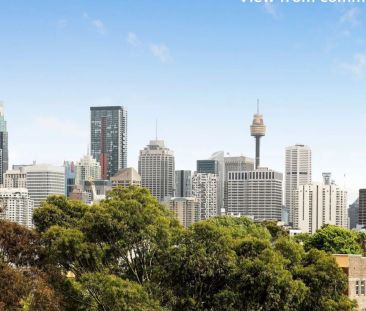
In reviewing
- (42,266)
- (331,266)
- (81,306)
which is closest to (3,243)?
(42,266)

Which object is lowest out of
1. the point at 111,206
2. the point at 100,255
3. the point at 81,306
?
the point at 81,306

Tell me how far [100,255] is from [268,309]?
6918 mm

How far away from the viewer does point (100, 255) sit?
104ft

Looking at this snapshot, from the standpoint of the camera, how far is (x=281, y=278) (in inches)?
1220

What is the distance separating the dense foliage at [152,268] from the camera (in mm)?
30250

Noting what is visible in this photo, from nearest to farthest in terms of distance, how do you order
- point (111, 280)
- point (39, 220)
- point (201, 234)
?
point (111, 280) → point (201, 234) → point (39, 220)

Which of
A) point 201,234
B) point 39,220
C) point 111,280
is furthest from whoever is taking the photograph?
point 39,220

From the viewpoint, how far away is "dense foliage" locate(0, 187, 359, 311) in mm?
30250

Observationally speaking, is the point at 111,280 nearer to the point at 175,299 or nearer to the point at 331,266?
the point at 175,299

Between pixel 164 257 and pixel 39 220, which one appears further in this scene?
pixel 39 220

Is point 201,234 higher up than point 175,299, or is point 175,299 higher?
point 201,234

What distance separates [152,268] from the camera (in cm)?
3269

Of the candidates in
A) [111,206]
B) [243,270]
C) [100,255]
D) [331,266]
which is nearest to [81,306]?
[100,255]

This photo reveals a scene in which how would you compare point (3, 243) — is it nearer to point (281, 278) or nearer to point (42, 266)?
point (42, 266)
